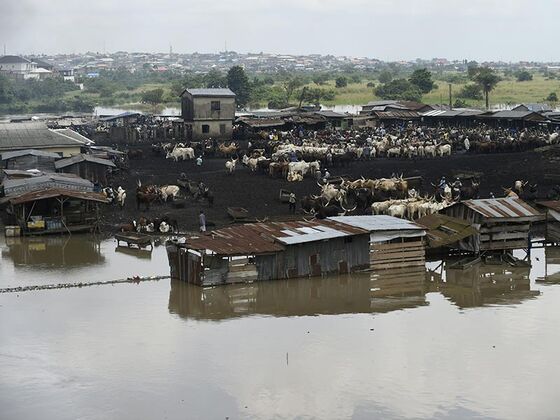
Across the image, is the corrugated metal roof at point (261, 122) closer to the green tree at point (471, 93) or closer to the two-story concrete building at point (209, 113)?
the two-story concrete building at point (209, 113)

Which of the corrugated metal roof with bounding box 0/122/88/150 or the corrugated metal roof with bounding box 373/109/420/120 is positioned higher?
the corrugated metal roof with bounding box 0/122/88/150

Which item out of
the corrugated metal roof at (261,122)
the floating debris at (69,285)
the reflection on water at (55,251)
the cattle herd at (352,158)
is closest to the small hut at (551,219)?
the cattle herd at (352,158)

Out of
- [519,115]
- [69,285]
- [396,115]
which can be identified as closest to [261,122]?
[396,115]

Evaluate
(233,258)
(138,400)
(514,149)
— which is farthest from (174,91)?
(138,400)

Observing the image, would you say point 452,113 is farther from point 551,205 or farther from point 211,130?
point 551,205

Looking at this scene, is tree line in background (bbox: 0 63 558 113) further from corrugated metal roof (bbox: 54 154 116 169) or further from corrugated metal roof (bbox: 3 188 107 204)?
corrugated metal roof (bbox: 3 188 107 204)

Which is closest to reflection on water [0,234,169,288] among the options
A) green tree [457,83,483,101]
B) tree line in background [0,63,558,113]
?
tree line in background [0,63,558,113]
